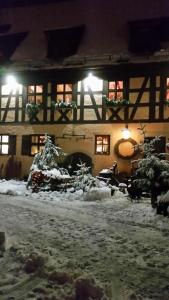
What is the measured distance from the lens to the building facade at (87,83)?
18125 mm

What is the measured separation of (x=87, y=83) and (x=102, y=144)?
3.15 m

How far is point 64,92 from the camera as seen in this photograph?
1948 centimetres

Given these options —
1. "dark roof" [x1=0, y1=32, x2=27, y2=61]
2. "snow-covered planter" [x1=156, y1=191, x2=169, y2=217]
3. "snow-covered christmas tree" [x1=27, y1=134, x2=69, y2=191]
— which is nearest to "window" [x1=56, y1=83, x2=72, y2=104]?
"snow-covered christmas tree" [x1=27, y1=134, x2=69, y2=191]

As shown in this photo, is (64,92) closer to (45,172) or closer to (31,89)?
(31,89)

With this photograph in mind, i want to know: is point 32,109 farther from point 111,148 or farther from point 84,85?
point 111,148

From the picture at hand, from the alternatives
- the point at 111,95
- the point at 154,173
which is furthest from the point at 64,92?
the point at 154,173

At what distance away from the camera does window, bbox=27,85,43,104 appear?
20.0 meters

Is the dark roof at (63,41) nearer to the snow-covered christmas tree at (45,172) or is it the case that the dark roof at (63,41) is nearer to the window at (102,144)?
the window at (102,144)

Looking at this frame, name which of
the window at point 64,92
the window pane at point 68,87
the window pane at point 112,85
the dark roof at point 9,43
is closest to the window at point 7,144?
the window at point 64,92

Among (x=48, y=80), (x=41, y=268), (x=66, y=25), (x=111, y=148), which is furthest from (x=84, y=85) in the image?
(x=41, y=268)

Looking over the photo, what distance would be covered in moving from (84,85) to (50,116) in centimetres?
235

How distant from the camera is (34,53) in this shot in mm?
21422

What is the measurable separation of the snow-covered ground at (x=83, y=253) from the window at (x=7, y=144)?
951 cm

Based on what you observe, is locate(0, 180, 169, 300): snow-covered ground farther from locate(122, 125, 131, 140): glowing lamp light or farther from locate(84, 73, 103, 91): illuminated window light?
locate(84, 73, 103, 91): illuminated window light
